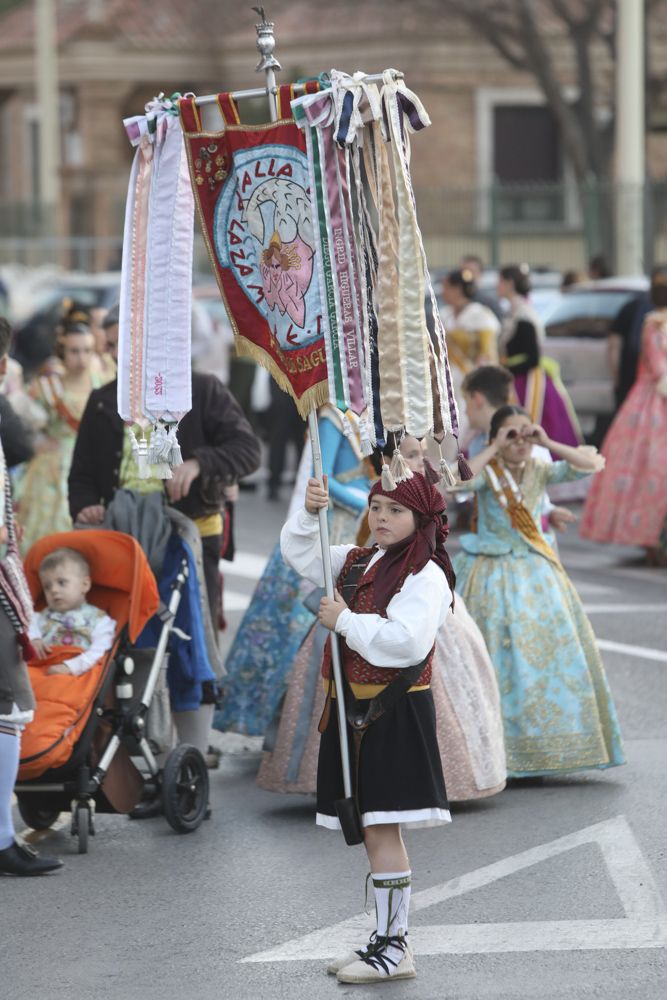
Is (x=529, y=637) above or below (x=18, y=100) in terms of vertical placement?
below

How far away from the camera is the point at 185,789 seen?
7129 millimetres

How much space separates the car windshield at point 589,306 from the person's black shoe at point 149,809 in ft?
44.2

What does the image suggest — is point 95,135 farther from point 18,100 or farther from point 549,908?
point 549,908

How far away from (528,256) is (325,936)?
102 feet

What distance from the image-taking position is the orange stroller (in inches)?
266

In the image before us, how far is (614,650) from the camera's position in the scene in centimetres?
1045

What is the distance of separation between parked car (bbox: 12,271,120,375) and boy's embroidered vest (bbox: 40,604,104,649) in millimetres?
10082

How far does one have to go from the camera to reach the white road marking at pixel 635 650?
33.6 feet

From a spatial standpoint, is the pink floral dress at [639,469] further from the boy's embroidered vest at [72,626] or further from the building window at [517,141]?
the building window at [517,141]

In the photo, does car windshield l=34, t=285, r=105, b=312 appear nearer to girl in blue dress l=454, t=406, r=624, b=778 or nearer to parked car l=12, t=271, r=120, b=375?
parked car l=12, t=271, r=120, b=375

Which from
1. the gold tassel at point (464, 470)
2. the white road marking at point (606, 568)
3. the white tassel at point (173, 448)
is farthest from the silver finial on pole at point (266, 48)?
the white road marking at point (606, 568)

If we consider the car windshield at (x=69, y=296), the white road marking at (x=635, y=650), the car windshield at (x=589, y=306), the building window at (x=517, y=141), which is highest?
the building window at (x=517, y=141)

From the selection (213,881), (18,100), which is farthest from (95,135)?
(213,881)

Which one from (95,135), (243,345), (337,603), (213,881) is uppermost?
(95,135)
